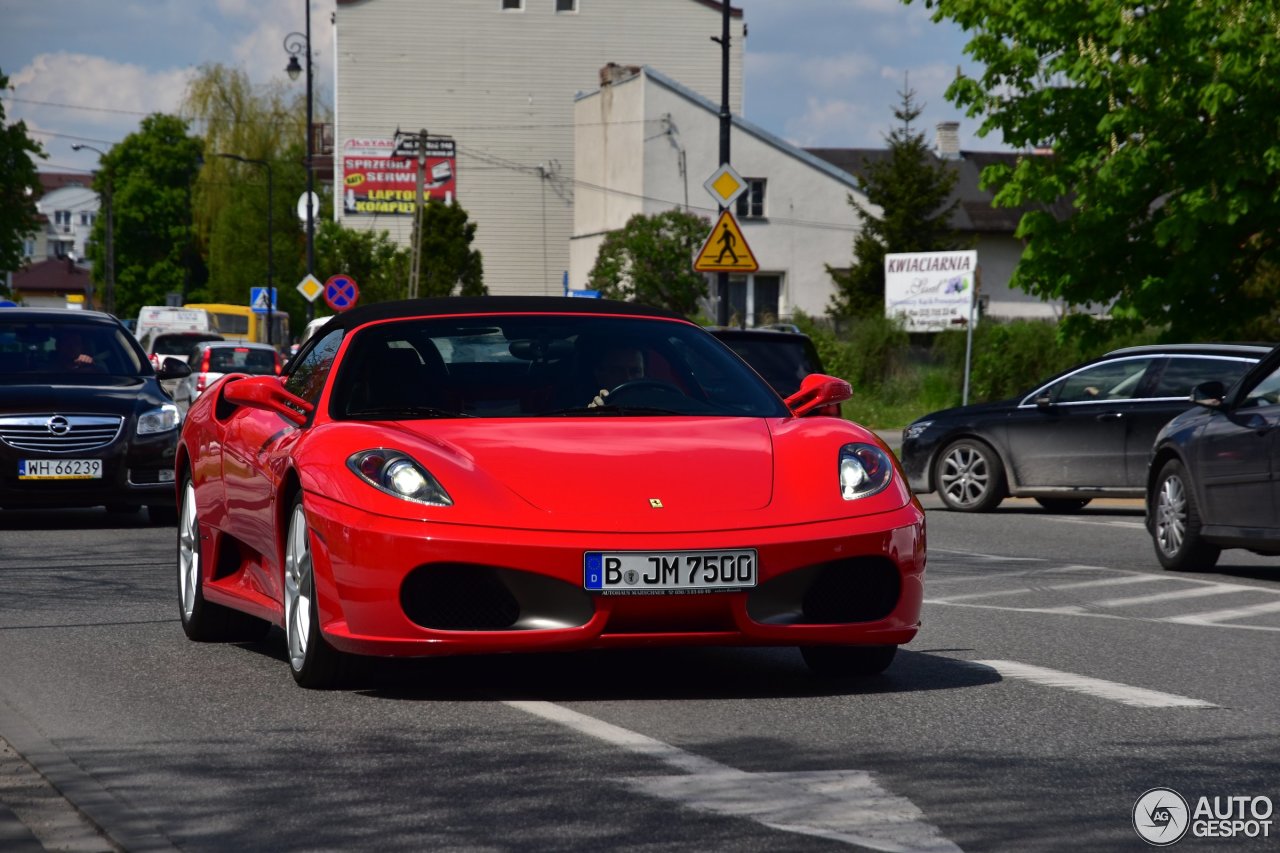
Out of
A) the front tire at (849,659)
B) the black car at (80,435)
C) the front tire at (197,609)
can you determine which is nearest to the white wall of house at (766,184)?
the black car at (80,435)

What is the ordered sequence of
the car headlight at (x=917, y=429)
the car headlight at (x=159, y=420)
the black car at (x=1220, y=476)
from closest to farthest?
the black car at (x=1220, y=476), the car headlight at (x=159, y=420), the car headlight at (x=917, y=429)

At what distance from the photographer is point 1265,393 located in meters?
12.2

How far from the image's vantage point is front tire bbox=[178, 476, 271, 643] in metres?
8.70

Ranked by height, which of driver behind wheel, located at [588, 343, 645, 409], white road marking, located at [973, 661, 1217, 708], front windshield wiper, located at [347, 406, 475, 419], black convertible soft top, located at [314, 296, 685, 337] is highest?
black convertible soft top, located at [314, 296, 685, 337]

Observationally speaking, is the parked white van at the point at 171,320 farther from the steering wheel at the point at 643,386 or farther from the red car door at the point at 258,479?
the steering wheel at the point at 643,386

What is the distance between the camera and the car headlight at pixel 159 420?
1520 cm

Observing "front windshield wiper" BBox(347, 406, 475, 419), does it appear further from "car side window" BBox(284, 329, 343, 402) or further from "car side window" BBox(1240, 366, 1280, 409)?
"car side window" BBox(1240, 366, 1280, 409)

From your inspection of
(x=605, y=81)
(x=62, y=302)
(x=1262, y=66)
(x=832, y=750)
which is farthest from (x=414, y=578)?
(x=62, y=302)

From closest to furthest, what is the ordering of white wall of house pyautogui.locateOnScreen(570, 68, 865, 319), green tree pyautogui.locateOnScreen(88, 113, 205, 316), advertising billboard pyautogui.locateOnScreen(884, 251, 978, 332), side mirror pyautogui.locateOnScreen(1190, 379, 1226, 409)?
side mirror pyautogui.locateOnScreen(1190, 379, 1226, 409) → advertising billboard pyautogui.locateOnScreen(884, 251, 978, 332) → white wall of house pyautogui.locateOnScreen(570, 68, 865, 319) → green tree pyautogui.locateOnScreen(88, 113, 205, 316)

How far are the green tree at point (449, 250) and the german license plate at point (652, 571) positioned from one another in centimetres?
7140

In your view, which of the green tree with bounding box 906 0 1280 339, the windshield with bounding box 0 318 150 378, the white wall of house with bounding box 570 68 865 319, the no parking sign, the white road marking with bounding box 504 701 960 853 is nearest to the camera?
the white road marking with bounding box 504 701 960 853

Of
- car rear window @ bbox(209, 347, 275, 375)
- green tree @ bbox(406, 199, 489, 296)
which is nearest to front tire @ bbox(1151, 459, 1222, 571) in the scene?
car rear window @ bbox(209, 347, 275, 375)

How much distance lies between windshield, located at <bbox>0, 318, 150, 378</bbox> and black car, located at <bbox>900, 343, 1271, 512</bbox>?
7.24 meters

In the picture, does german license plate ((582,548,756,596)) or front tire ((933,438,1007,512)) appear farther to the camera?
front tire ((933,438,1007,512))
